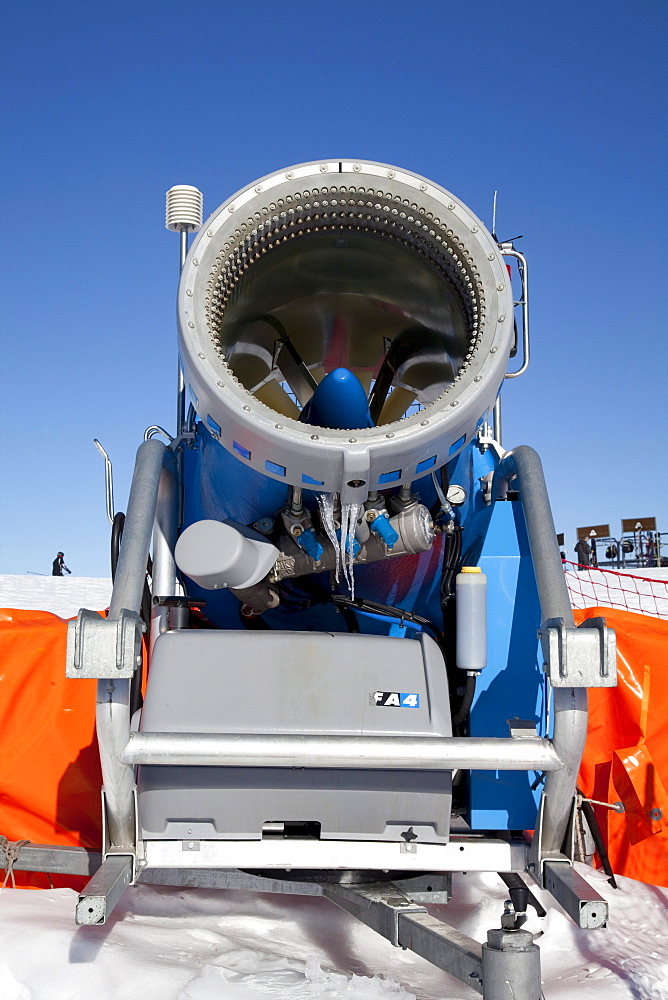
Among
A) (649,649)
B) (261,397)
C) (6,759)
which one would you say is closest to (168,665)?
(261,397)

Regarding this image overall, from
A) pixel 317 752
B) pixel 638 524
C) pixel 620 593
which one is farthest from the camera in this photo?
pixel 638 524

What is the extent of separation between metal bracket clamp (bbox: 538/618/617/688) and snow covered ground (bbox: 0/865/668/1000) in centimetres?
95

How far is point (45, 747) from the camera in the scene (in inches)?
164

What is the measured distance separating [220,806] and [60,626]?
2262 mm

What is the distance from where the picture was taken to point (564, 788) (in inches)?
98.5

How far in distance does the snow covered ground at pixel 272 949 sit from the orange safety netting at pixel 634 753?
22cm

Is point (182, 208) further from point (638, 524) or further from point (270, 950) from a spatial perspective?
point (638, 524)

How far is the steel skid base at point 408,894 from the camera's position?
209 centimetres

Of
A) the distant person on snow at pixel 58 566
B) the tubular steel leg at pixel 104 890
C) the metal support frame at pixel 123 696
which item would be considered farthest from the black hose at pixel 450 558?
the distant person on snow at pixel 58 566

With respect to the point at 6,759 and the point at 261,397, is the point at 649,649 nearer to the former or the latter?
the point at 261,397

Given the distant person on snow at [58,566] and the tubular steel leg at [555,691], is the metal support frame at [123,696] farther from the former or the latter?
the distant person on snow at [58,566]

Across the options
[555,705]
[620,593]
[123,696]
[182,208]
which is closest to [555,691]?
[555,705]

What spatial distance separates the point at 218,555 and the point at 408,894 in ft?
4.36

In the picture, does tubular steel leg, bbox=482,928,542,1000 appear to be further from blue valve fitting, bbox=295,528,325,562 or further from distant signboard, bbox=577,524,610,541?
distant signboard, bbox=577,524,610,541
